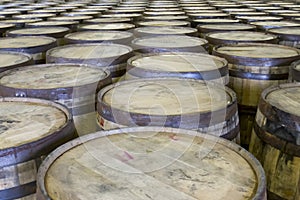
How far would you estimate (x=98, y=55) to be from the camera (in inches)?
126

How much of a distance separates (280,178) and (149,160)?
0.90 m

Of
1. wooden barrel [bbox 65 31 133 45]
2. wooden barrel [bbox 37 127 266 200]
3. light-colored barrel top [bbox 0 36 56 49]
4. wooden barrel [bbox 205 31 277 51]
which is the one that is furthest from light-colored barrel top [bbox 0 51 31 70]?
wooden barrel [bbox 205 31 277 51]

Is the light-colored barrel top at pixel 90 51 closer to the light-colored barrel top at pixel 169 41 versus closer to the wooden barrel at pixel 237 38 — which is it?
the light-colored barrel top at pixel 169 41

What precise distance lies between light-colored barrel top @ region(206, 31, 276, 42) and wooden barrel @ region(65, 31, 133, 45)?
0.98m

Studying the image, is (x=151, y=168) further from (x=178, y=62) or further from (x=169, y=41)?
A: (x=169, y=41)

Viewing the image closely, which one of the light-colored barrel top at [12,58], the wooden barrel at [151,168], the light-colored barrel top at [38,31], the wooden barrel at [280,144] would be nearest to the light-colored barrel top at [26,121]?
the wooden barrel at [151,168]

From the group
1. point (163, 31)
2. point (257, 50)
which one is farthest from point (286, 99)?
point (163, 31)

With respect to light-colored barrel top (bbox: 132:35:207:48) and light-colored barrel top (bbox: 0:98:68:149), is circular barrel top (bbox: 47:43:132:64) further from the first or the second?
light-colored barrel top (bbox: 0:98:68:149)

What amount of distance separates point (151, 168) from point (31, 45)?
266cm

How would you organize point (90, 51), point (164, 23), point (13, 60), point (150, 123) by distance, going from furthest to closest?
1. point (164, 23)
2. point (90, 51)
3. point (13, 60)
4. point (150, 123)

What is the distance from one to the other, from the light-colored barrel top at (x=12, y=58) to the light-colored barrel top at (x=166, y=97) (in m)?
1.14

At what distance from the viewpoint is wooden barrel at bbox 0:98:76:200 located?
157 centimetres

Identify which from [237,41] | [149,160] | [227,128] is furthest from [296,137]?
[237,41]

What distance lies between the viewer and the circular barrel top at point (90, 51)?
3.14 meters
